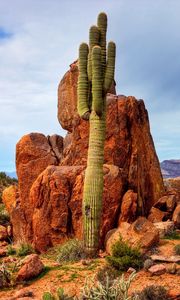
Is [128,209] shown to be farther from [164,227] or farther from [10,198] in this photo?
[10,198]

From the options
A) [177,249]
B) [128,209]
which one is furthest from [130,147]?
[177,249]

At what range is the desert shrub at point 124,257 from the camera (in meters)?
10.4

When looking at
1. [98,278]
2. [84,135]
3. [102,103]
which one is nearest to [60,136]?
[84,135]

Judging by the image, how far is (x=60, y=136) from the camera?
20281 mm

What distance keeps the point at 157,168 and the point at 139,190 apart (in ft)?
6.33

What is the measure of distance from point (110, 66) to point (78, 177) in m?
4.38

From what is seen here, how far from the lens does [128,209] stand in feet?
45.6

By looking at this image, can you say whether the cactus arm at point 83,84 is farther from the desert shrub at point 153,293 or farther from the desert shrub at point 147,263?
the desert shrub at point 153,293

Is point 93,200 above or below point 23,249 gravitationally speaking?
above

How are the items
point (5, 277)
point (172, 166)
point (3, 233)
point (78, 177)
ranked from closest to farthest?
point (5, 277), point (78, 177), point (3, 233), point (172, 166)

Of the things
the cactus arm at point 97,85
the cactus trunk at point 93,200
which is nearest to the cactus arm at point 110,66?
the cactus arm at point 97,85

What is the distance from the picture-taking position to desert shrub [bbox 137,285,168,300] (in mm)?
8535

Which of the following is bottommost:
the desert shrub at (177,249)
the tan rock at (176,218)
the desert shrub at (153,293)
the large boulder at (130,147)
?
the desert shrub at (153,293)

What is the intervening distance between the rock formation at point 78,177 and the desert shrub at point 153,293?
497 cm
